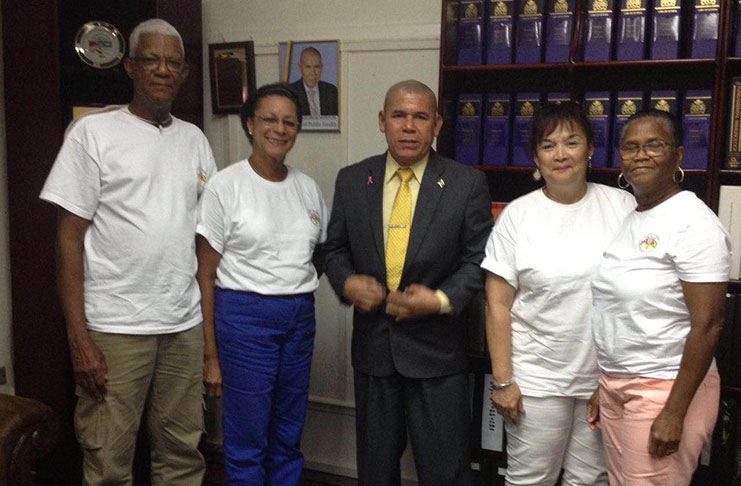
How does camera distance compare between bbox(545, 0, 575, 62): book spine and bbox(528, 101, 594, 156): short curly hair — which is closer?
bbox(528, 101, 594, 156): short curly hair

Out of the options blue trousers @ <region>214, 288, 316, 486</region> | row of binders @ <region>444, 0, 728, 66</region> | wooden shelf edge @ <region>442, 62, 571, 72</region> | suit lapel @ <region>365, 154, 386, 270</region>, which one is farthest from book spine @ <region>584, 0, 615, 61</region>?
blue trousers @ <region>214, 288, 316, 486</region>

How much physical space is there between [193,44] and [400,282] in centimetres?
165

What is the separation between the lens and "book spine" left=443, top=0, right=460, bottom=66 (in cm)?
219

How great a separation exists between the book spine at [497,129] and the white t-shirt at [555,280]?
52 cm

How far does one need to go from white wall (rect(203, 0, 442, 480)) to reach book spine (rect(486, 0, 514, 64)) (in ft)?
1.12

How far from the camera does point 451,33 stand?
2.25m

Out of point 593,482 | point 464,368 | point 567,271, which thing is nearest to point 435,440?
point 464,368

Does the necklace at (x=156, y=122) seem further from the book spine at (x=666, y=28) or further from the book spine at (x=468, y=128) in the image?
the book spine at (x=666, y=28)

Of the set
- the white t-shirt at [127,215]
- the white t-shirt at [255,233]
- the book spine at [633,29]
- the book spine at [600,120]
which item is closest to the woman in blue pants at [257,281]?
the white t-shirt at [255,233]

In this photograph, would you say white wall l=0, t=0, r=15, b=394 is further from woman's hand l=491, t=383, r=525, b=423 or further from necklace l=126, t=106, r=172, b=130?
woman's hand l=491, t=383, r=525, b=423

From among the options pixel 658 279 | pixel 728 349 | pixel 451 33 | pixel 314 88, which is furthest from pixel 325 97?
pixel 728 349

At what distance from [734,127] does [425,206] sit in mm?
1043

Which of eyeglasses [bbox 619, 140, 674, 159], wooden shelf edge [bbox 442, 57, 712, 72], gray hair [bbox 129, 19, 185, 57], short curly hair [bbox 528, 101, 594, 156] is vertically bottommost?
eyeglasses [bbox 619, 140, 674, 159]

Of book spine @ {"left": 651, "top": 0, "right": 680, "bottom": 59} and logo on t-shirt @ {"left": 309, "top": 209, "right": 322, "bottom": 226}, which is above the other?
book spine @ {"left": 651, "top": 0, "right": 680, "bottom": 59}
